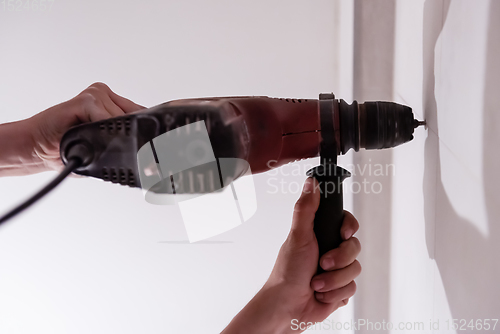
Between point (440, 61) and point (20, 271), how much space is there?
1.01 meters

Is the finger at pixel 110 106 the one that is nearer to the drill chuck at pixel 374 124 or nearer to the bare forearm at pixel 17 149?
the bare forearm at pixel 17 149

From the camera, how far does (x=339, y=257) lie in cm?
50

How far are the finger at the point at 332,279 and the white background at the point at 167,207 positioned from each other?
13 cm

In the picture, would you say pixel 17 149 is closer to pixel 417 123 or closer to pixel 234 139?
pixel 234 139

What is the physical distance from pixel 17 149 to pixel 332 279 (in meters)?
0.48

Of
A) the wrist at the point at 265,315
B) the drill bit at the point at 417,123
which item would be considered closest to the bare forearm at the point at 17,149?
the wrist at the point at 265,315

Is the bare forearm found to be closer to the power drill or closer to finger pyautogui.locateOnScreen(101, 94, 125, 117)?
finger pyautogui.locateOnScreen(101, 94, 125, 117)

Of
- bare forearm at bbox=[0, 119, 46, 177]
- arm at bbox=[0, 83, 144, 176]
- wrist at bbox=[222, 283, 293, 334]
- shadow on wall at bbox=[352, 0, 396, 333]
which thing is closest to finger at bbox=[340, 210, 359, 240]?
wrist at bbox=[222, 283, 293, 334]

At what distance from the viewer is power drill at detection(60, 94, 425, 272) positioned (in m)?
0.36

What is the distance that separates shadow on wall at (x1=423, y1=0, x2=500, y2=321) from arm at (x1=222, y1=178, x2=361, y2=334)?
0.11 m

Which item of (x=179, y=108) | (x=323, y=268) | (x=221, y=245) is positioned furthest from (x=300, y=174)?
(x=179, y=108)

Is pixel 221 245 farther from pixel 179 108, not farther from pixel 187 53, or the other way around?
pixel 179 108

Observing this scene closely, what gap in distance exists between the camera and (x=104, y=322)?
3.04ft

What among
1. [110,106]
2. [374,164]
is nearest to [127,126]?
[110,106]
